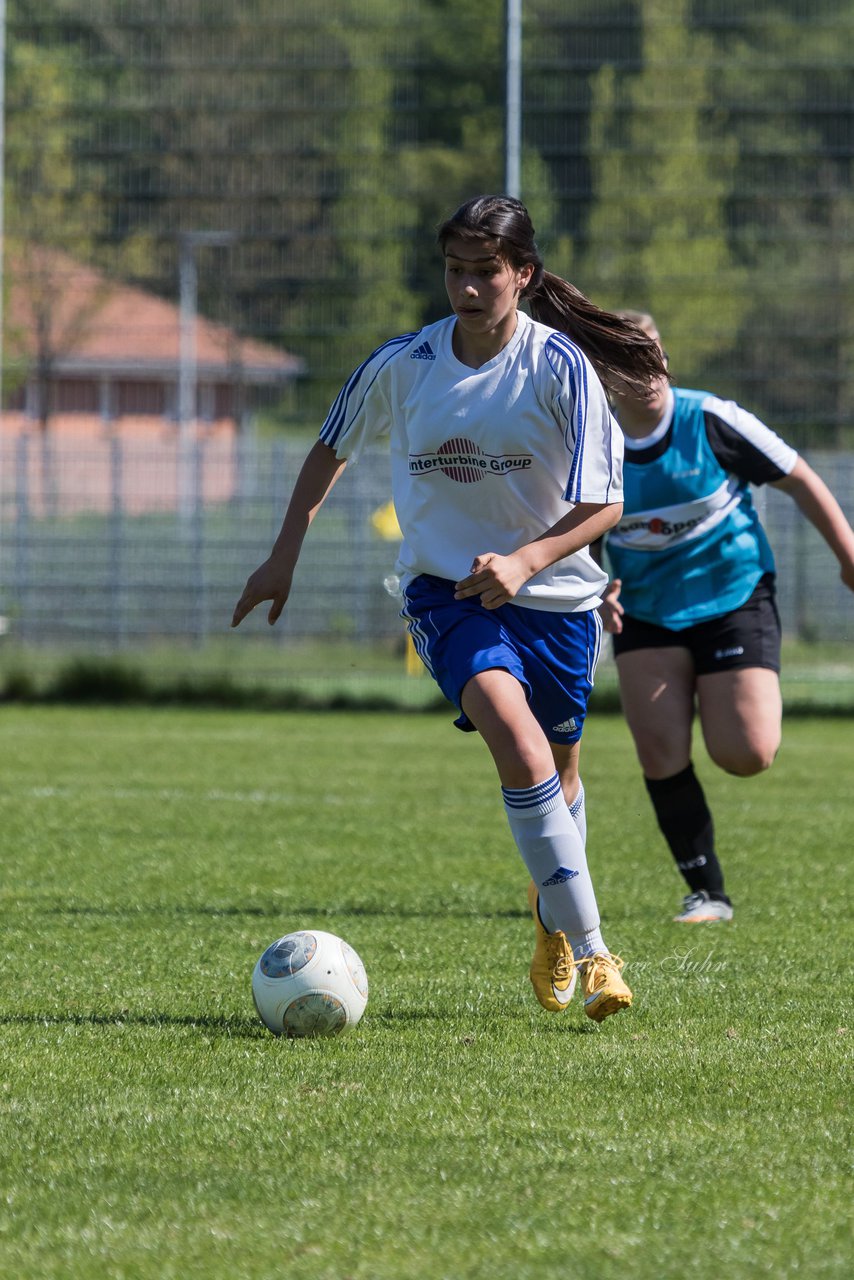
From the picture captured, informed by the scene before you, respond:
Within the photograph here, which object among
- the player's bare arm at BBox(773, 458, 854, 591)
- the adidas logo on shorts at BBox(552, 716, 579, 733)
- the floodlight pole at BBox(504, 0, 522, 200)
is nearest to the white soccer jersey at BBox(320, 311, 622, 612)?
the adidas logo on shorts at BBox(552, 716, 579, 733)

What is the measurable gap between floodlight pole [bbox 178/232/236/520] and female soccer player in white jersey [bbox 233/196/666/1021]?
39.4 feet

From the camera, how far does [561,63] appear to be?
639 inches

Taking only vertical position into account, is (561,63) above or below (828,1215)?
above

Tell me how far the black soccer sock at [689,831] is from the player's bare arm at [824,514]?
93 centimetres

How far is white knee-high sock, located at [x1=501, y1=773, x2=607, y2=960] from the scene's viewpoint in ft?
14.2

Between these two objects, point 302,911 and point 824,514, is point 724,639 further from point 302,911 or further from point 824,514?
point 302,911

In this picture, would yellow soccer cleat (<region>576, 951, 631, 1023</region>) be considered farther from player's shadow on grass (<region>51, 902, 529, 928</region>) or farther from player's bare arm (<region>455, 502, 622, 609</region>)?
player's shadow on grass (<region>51, 902, 529, 928</region>)

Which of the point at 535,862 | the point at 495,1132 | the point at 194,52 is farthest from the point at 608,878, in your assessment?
the point at 194,52

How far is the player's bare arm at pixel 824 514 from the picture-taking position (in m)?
5.89

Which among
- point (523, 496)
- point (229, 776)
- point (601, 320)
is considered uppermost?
point (601, 320)

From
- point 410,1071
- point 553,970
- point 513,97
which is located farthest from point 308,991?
point 513,97

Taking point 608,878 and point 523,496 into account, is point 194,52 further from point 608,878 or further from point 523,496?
point 523,496

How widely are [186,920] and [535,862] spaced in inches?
80.1

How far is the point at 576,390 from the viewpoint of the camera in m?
4.34
